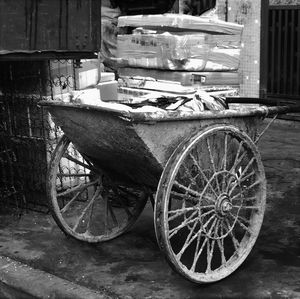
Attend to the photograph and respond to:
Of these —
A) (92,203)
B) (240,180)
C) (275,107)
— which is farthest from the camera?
(92,203)

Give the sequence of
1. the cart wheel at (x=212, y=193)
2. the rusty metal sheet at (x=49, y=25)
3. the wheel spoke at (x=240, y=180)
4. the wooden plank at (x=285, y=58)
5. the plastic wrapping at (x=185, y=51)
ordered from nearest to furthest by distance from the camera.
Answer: the cart wheel at (x=212, y=193) < the wheel spoke at (x=240, y=180) < the rusty metal sheet at (x=49, y=25) < the plastic wrapping at (x=185, y=51) < the wooden plank at (x=285, y=58)

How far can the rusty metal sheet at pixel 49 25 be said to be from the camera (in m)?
4.80

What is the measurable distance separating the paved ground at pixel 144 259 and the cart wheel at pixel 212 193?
17 centimetres

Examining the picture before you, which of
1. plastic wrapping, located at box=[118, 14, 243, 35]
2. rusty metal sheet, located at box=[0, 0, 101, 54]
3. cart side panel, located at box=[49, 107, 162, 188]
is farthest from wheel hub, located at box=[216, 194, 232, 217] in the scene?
plastic wrapping, located at box=[118, 14, 243, 35]

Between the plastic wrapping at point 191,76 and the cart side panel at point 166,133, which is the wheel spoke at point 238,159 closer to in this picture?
the cart side panel at point 166,133

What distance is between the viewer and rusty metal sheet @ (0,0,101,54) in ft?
15.8

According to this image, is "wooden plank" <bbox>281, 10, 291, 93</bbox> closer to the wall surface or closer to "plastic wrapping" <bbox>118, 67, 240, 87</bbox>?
the wall surface

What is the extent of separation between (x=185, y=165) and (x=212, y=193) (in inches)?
10.2

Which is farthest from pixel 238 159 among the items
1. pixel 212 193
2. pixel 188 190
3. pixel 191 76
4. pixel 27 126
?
pixel 191 76

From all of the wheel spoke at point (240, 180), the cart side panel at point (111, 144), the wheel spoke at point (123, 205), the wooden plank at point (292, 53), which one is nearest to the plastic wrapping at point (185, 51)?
the wooden plank at point (292, 53)

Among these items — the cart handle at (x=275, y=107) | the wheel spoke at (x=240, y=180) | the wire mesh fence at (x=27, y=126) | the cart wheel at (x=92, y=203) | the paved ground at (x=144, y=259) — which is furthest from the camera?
the wire mesh fence at (x=27, y=126)

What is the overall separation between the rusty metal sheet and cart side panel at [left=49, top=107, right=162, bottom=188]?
1.00m

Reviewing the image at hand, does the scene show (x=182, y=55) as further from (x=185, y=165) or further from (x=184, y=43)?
(x=185, y=165)

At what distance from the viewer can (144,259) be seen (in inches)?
174
